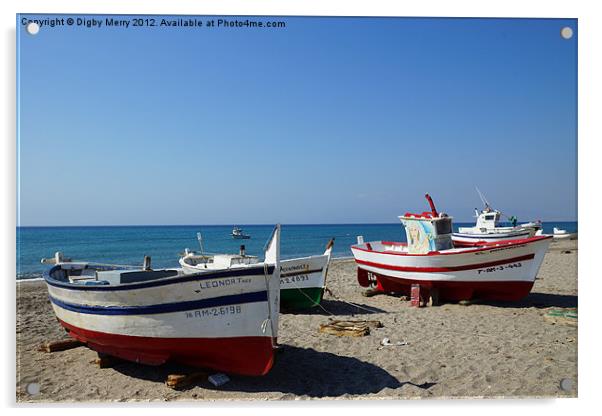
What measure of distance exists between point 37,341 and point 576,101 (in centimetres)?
856

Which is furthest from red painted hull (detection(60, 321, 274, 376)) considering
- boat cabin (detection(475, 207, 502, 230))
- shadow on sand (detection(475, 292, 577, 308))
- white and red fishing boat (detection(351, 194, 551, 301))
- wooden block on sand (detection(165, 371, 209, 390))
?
boat cabin (detection(475, 207, 502, 230))

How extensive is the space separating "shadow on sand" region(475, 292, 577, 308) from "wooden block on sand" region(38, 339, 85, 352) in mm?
8135

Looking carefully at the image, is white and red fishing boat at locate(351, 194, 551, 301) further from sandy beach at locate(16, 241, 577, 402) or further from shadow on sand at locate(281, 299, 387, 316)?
shadow on sand at locate(281, 299, 387, 316)

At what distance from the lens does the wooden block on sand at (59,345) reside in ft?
22.7

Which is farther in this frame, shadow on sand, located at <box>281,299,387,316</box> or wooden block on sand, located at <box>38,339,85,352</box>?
shadow on sand, located at <box>281,299,387,316</box>

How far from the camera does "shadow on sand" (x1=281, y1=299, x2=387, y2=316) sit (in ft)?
32.9

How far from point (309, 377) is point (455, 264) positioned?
206 inches

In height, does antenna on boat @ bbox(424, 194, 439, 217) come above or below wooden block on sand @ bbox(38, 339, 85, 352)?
above

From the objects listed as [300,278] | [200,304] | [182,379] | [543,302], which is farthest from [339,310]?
[200,304]

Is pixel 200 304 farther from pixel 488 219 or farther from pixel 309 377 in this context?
pixel 488 219

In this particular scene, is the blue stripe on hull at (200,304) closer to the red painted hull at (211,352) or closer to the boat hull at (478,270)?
the red painted hull at (211,352)

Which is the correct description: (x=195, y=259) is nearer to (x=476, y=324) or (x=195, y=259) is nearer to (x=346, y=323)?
(x=346, y=323)

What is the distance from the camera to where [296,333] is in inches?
319

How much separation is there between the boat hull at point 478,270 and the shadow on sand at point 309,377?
4272 mm
